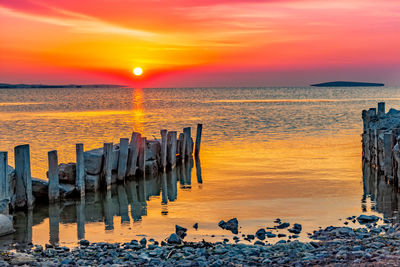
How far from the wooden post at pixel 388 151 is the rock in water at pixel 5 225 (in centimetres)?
1163

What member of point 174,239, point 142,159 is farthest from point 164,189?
point 174,239

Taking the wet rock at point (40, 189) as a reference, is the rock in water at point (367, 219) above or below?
below

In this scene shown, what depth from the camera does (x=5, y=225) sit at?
12062 millimetres

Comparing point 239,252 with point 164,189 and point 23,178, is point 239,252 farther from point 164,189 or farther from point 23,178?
point 164,189

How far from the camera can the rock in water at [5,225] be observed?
11972 mm

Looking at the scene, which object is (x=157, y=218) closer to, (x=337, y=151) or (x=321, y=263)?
(x=321, y=263)

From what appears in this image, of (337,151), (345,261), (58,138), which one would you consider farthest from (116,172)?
(58,138)

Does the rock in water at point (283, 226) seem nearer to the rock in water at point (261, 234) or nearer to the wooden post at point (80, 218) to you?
the rock in water at point (261, 234)

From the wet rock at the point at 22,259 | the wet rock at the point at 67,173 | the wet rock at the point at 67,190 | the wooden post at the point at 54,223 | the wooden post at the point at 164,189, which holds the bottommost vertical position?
the wooden post at the point at 54,223

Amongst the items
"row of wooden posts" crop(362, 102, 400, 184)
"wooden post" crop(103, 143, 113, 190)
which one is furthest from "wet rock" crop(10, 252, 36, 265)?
"row of wooden posts" crop(362, 102, 400, 184)

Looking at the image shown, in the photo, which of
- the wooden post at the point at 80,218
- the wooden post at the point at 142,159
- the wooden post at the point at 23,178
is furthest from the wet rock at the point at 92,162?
the wooden post at the point at 23,178

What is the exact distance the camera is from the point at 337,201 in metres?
15.3

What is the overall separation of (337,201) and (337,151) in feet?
39.0

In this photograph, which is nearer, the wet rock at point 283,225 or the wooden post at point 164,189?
the wet rock at point 283,225
